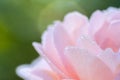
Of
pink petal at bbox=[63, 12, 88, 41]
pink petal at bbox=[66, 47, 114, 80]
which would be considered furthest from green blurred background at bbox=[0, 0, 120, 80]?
pink petal at bbox=[66, 47, 114, 80]

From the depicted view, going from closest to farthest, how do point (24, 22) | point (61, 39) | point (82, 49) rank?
point (82, 49) < point (61, 39) < point (24, 22)

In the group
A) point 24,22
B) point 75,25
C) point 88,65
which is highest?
point 24,22

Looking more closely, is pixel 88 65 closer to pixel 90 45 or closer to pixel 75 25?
pixel 90 45

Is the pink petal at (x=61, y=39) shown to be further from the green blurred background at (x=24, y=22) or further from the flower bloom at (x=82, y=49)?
the green blurred background at (x=24, y=22)

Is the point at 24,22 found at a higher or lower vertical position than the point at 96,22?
higher

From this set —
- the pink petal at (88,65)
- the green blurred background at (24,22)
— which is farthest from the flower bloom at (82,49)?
the green blurred background at (24,22)

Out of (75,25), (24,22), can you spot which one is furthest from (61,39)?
(24,22)

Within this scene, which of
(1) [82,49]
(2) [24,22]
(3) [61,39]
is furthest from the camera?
(2) [24,22]

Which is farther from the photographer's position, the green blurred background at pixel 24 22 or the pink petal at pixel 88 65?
the green blurred background at pixel 24 22
